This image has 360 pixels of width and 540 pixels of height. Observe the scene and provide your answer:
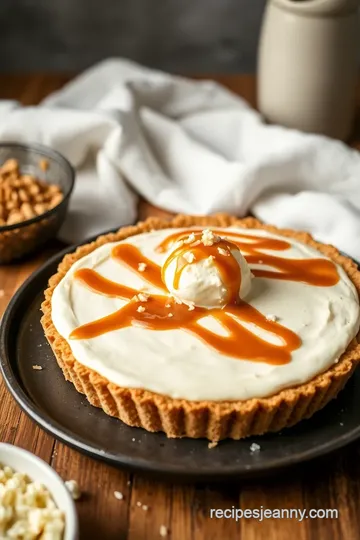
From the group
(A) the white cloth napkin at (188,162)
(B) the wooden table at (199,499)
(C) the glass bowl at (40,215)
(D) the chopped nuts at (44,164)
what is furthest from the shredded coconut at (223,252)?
(D) the chopped nuts at (44,164)

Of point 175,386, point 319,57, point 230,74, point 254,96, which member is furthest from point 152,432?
point 230,74

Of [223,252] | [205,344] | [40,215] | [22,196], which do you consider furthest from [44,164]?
[205,344]

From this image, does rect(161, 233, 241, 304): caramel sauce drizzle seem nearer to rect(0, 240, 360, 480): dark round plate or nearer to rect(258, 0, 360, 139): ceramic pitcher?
rect(0, 240, 360, 480): dark round plate

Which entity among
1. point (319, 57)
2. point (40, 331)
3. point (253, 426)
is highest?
point (319, 57)

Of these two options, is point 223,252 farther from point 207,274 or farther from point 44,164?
point 44,164

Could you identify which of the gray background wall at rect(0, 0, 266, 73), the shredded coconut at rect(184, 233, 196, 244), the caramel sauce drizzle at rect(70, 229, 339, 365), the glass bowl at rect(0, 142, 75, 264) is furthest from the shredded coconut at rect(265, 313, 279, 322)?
the gray background wall at rect(0, 0, 266, 73)

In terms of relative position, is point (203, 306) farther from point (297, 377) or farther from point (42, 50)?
point (42, 50)

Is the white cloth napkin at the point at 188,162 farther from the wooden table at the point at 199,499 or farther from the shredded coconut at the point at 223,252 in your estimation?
the wooden table at the point at 199,499
